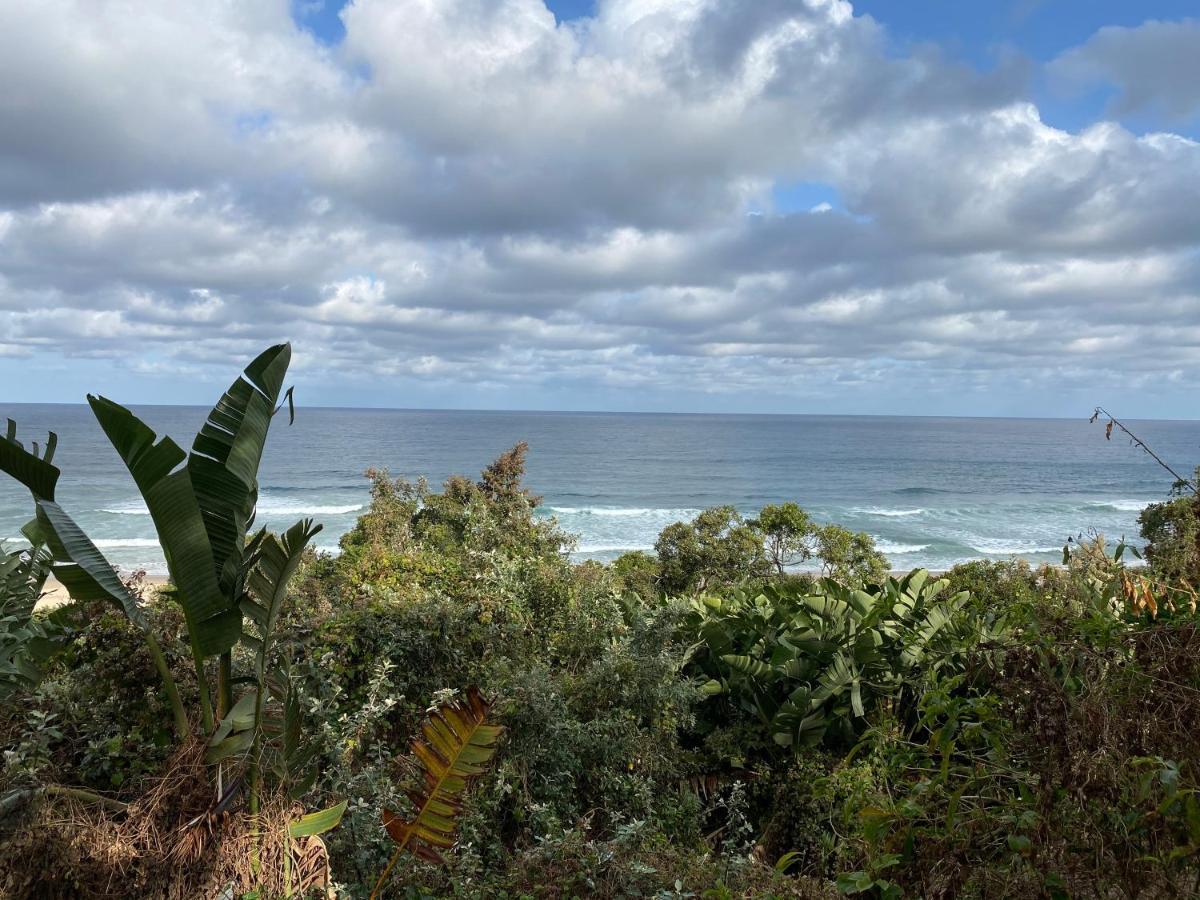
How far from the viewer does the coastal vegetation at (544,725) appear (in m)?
1.82

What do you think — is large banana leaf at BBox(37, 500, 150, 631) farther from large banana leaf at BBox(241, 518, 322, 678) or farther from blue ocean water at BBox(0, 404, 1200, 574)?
blue ocean water at BBox(0, 404, 1200, 574)

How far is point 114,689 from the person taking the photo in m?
4.23

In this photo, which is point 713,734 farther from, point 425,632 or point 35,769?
point 35,769

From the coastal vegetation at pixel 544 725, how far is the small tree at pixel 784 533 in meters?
12.9

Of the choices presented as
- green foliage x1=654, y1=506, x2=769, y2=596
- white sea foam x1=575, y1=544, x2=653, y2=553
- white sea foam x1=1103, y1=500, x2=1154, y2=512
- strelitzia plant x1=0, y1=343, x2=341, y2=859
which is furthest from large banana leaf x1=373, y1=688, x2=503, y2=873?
white sea foam x1=1103, y1=500, x2=1154, y2=512

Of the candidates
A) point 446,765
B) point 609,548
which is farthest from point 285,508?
point 446,765

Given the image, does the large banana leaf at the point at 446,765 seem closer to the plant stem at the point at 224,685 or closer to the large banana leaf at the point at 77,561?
the plant stem at the point at 224,685

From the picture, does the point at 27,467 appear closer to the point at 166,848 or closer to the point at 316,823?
the point at 166,848

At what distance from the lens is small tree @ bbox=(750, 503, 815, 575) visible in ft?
62.2

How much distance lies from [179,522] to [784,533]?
17.2 m

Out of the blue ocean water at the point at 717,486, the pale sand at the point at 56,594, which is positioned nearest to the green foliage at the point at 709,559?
the blue ocean water at the point at 717,486

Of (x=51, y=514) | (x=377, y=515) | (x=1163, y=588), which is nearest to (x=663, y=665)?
(x=1163, y=588)

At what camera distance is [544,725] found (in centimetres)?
463

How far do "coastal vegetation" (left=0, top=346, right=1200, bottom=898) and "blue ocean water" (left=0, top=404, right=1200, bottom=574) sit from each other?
19.7 m
